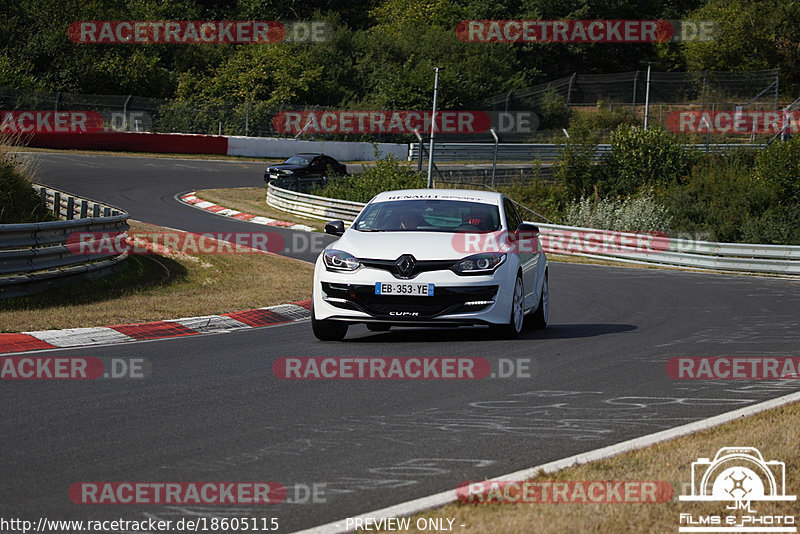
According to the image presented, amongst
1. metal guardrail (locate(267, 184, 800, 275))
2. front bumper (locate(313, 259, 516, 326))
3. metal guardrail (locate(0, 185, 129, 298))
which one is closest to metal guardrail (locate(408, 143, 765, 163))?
metal guardrail (locate(267, 184, 800, 275))

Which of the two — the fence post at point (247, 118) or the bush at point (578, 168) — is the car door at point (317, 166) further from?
the fence post at point (247, 118)

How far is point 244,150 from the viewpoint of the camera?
172 ft

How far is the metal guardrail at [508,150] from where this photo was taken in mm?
47969

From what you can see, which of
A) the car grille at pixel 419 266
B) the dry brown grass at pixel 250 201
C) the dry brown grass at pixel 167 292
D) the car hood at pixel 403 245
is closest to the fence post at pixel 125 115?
the dry brown grass at pixel 250 201

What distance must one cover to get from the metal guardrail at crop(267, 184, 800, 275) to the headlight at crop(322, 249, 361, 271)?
19.0 meters

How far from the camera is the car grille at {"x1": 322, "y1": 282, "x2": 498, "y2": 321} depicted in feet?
33.1

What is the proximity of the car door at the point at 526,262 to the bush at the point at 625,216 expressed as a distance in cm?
2604

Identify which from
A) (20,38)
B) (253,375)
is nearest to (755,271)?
(253,375)

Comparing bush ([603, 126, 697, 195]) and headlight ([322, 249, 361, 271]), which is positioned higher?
bush ([603, 126, 697, 195])

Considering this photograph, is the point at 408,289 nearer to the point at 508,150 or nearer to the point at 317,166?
the point at 317,166

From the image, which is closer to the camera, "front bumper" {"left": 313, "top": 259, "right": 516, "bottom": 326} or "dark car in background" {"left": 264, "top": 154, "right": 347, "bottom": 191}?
"front bumper" {"left": 313, "top": 259, "right": 516, "bottom": 326}

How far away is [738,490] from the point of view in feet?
16.2

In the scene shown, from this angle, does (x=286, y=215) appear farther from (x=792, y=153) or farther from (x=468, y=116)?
(x=468, y=116)

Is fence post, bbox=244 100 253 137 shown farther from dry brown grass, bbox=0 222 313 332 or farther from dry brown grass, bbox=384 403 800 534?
dry brown grass, bbox=384 403 800 534
